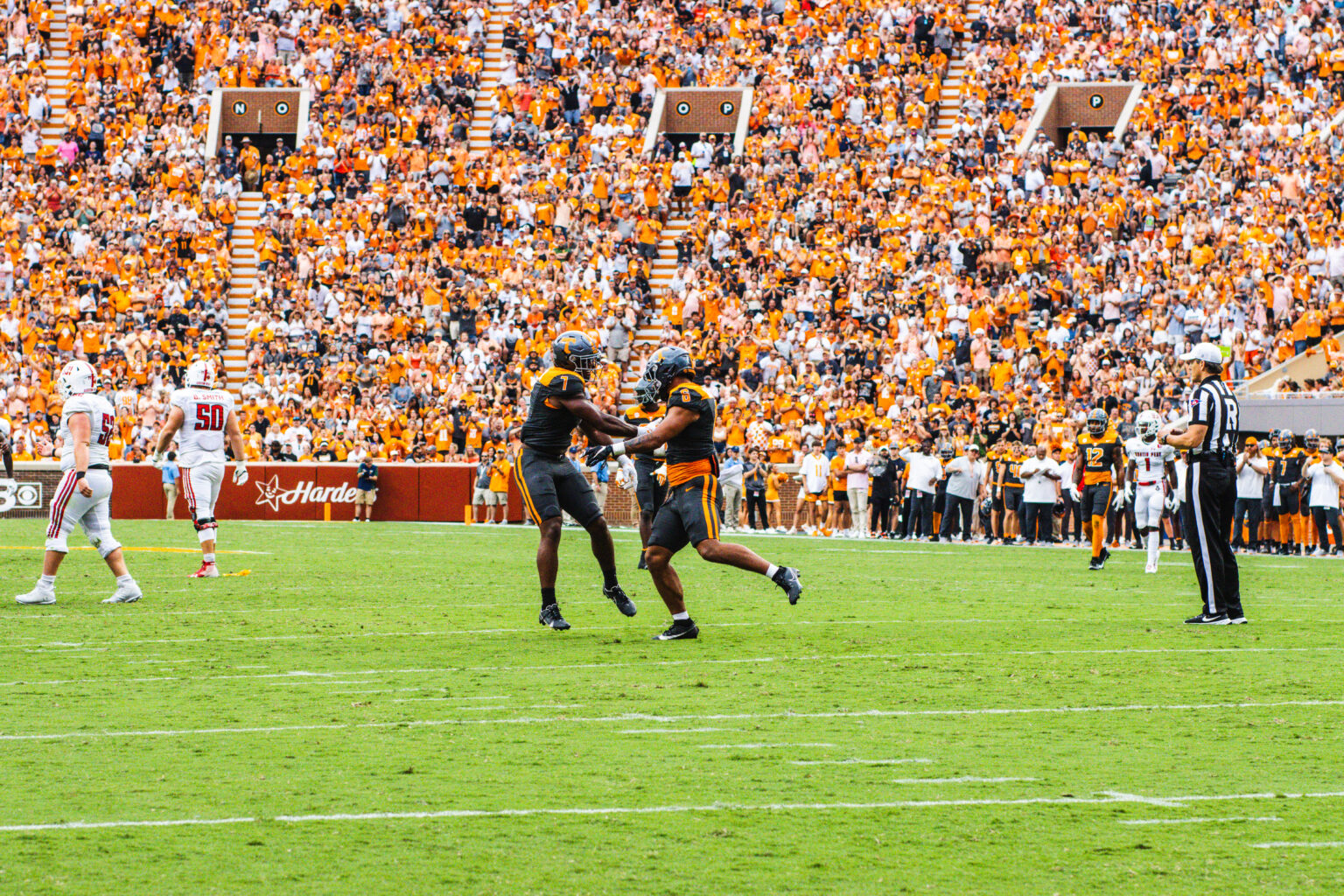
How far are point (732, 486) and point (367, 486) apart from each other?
7.18 m

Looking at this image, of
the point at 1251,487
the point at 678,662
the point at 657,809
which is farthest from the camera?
the point at 1251,487

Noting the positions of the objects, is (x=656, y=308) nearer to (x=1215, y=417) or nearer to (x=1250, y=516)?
(x=1250, y=516)

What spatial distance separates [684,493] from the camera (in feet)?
35.8

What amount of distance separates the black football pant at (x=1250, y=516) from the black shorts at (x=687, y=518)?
14433mm

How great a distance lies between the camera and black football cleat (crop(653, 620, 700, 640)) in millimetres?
10930

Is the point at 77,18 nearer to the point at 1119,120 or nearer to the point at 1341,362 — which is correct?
the point at 1119,120

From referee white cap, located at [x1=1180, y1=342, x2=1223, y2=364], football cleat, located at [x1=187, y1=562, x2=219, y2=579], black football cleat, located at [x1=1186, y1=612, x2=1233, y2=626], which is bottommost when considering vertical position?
football cleat, located at [x1=187, y1=562, x2=219, y2=579]

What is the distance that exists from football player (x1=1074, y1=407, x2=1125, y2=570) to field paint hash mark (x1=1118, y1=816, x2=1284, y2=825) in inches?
517

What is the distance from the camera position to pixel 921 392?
30.6m

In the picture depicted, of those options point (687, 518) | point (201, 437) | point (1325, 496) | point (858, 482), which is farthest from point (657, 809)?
point (858, 482)

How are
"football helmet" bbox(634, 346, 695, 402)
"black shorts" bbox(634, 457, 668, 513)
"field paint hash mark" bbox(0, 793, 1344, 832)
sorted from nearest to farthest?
"field paint hash mark" bbox(0, 793, 1344, 832)
"football helmet" bbox(634, 346, 695, 402)
"black shorts" bbox(634, 457, 668, 513)

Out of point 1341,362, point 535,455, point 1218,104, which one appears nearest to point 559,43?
point 1218,104

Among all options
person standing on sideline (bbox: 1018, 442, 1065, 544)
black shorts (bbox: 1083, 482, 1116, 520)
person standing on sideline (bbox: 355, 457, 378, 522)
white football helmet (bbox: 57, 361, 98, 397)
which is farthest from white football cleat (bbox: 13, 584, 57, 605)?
person standing on sideline (bbox: 355, 457, 378, 522)

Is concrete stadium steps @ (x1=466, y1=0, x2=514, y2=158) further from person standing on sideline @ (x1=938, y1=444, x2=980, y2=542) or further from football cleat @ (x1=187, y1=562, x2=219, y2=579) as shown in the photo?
football cleat @ (x1=187, y1=562, x2=219, y2=579)
